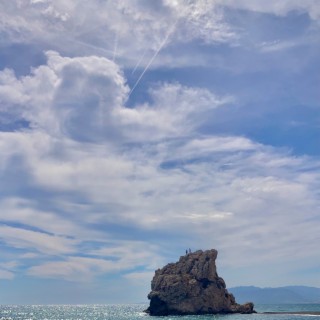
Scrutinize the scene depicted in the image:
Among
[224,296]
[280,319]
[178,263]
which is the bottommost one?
[280,319]

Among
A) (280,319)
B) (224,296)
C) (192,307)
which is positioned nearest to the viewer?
(280,319)

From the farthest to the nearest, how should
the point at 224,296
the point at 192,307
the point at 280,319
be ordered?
the point at 224,296 < the point at 192,307 < the point at 280,319

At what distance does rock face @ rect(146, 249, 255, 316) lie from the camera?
547 feet

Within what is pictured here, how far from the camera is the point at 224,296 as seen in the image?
580 feet

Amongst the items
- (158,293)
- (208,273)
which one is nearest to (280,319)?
(208,273)

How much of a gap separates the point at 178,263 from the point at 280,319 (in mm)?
47973

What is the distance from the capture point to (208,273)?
560 feet

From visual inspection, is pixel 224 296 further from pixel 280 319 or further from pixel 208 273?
pixel 280 319

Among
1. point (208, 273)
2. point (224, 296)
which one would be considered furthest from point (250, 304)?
point (208, 273)

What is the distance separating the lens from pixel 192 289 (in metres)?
168

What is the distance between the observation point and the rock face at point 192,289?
166750 millimetres

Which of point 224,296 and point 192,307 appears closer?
point 192,307

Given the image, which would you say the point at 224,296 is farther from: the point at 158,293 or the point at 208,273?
the point at 158,293

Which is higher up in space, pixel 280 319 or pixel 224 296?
pixel 224 296
